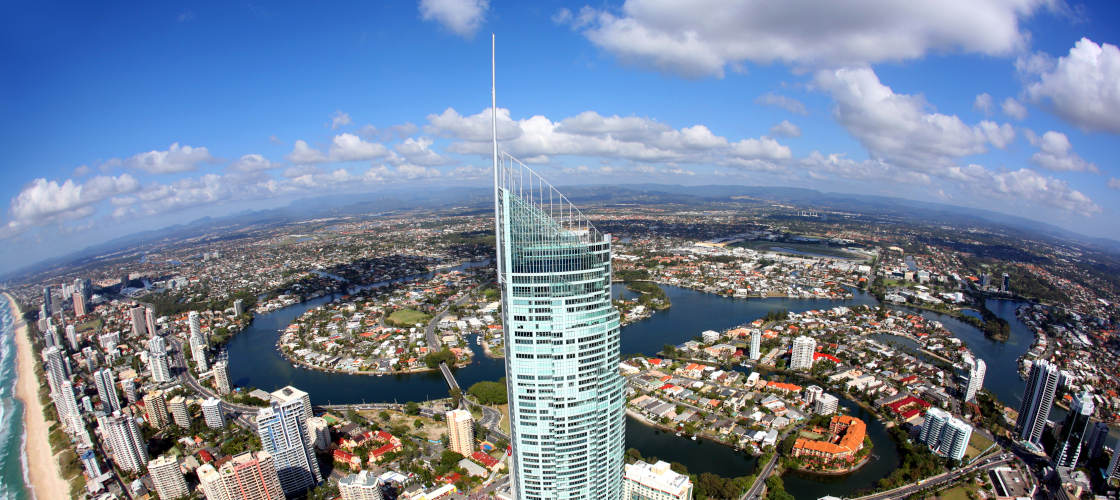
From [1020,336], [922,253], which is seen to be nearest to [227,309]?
[1020,336]

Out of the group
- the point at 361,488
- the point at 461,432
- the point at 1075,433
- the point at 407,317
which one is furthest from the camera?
the point at 407,317

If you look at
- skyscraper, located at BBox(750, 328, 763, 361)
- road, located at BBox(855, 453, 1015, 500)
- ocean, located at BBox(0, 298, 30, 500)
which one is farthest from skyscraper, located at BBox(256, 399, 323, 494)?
skyscraper, located at BBox(750, 328, 763, 361)

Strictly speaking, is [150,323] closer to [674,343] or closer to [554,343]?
[674,343]

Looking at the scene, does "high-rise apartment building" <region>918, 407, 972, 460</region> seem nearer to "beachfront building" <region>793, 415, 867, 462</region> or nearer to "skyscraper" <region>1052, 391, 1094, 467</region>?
"beachfront building" <region>793, 415, 867, 462</region>

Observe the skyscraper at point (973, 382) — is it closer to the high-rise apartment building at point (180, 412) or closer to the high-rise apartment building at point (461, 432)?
the high-rise apartment building at point (461, 432)

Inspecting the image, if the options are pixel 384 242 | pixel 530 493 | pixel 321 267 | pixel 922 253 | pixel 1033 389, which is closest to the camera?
pixel 530 493

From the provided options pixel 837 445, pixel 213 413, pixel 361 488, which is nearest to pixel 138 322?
pixel 213 413

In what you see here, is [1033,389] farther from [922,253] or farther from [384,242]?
[384,242]
